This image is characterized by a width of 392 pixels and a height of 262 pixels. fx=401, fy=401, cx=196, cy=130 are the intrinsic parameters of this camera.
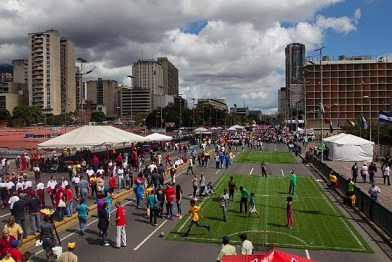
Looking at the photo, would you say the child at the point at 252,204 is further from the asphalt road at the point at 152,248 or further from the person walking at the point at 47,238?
the person walking at the point at 47,238

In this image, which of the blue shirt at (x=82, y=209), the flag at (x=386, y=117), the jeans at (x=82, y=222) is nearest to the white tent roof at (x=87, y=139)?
the jeans at (x=82, y=222)

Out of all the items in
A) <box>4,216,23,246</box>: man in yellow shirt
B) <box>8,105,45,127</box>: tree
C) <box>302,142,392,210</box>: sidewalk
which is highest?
<box>8,105,45,127</box>: tree

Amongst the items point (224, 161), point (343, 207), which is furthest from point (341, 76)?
point (343, 207)

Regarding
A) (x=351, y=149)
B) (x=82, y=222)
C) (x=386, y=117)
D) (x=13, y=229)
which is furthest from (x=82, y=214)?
(x=351, y=149)

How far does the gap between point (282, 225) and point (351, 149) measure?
28.6 metres

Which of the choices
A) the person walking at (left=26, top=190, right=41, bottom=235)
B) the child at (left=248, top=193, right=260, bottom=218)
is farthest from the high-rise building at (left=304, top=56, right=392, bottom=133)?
the person walking at (left=26, top=190, right=41, bottom=235)

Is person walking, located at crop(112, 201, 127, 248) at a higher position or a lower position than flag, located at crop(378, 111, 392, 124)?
lower

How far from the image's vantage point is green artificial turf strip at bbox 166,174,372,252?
47.2 ft

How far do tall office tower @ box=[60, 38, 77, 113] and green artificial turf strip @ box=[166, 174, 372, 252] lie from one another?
179 m

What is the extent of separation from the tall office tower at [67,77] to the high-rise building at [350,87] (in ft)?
401

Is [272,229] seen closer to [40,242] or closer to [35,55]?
[40,242]

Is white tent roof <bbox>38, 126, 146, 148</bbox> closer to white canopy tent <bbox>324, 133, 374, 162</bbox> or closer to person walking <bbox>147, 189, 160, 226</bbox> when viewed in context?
person walking <bbox>147, 189, 160, 226</bbox>

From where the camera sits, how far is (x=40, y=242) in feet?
43.4

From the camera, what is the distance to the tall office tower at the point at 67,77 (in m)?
191
